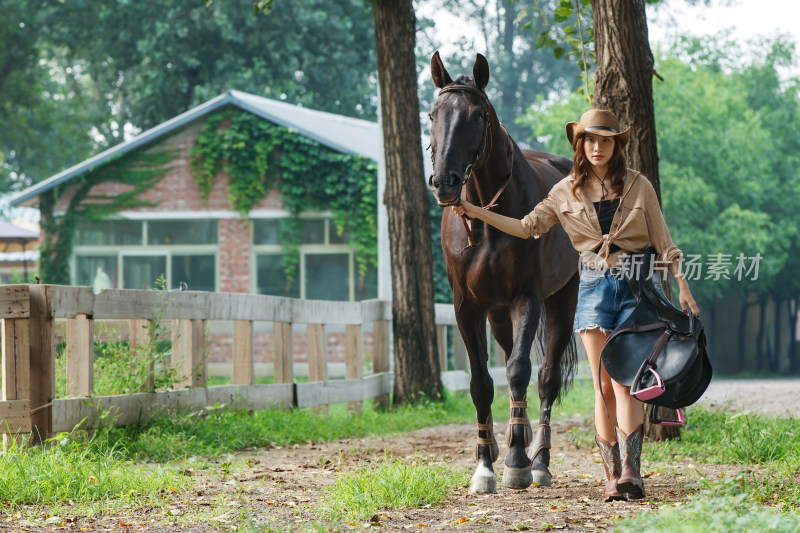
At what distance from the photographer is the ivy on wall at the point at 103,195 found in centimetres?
2233

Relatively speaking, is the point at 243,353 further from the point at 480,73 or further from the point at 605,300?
the point at 605,300

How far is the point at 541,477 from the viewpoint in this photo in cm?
598

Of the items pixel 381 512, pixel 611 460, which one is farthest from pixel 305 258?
pixel 381 512

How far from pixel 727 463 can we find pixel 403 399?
4963mm

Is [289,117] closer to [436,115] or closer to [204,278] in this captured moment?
[204,278]

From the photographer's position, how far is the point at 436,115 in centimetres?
552

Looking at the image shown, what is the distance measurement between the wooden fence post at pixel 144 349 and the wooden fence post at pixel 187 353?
31 cm

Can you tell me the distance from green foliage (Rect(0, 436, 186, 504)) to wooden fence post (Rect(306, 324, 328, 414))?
14.7 feet

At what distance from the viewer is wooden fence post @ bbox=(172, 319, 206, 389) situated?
8.45m

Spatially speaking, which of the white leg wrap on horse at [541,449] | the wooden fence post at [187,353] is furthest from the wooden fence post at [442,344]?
the white leg wrap on horse at [541,449]

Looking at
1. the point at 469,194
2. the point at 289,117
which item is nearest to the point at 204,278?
the point at 289,117

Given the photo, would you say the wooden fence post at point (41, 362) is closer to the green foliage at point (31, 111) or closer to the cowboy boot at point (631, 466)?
the cowboy boot at point (631, 466)

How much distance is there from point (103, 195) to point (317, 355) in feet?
43.8

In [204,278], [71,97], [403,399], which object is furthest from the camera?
[71,97]
